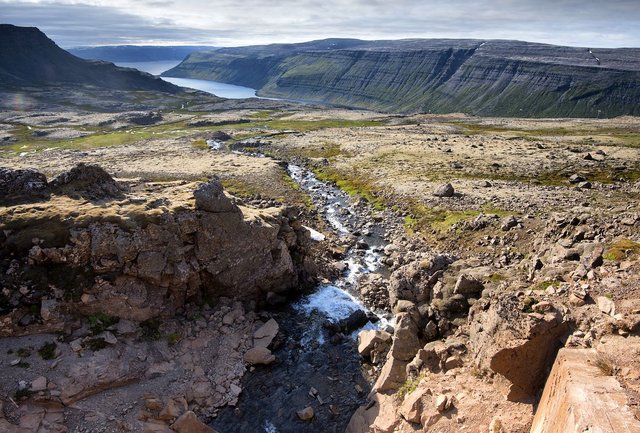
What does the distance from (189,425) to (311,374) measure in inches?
361

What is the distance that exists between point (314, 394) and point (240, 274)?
1297cm

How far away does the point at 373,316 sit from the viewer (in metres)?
38.5

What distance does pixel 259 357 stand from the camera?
32594 mm

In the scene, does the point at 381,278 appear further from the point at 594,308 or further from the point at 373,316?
the point at 594,308

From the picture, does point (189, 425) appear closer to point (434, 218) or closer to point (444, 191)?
point (434, 218)

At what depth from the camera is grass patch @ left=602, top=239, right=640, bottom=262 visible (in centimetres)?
2804

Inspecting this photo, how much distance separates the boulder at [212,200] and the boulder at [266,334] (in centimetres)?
1051

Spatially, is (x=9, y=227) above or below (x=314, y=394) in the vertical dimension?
above

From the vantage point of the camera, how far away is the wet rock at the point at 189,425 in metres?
26.1

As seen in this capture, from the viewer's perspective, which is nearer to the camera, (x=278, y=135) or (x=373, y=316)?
(x=373, y=316)

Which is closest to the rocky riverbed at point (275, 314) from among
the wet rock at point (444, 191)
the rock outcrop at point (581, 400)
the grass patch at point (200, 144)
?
the rock outcrop at point (581, 400)

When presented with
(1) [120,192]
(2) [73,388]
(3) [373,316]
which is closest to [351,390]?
(3) [373,316]

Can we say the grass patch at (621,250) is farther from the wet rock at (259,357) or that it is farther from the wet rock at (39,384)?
the wet rock at (39,384)

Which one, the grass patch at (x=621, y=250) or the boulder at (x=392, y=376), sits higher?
the grass patch at (x=621, y=250)
